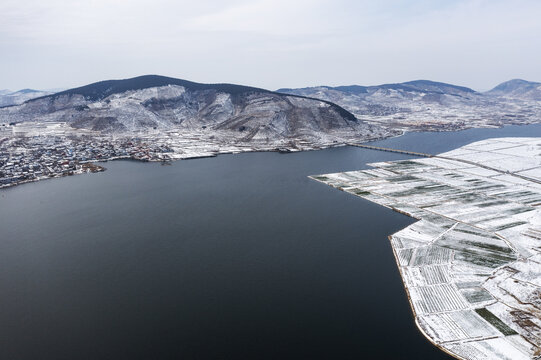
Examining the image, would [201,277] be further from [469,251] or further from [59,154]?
[59,154]

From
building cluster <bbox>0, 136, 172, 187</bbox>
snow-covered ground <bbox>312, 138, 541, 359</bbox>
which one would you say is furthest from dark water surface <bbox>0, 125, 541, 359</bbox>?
building cluster <bbox>0, 136, 172, 187</bbox>

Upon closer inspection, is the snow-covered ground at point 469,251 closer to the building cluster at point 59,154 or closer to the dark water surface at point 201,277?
the dark water surface at point 201,277

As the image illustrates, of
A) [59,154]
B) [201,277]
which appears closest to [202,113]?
[59,154]

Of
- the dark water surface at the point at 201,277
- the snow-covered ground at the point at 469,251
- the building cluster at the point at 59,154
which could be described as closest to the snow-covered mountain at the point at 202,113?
the building cluster at the point at 59,154

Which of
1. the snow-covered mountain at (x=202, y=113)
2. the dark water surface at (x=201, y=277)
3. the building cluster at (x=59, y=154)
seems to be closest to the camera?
the dark water surface at (x=201, y=277)

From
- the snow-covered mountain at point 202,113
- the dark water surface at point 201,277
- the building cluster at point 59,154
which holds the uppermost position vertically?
the snow-covered mountain at point 202,113
